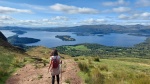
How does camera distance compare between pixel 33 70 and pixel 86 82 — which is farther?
pixel 33 70

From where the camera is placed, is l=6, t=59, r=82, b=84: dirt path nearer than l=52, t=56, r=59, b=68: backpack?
No

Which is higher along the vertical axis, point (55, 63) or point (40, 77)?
point (55, 63)

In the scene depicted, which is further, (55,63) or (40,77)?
(40,77)

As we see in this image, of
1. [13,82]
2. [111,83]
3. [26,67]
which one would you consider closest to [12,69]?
[26,67]

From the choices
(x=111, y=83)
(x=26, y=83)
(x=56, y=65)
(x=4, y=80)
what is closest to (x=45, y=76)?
(x=26, y=83)

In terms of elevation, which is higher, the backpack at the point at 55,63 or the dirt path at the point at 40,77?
the backpack at the point at 55,63

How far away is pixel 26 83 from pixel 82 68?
5.48 meters

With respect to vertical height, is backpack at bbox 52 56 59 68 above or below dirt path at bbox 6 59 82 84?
above

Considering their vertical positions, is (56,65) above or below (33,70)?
above

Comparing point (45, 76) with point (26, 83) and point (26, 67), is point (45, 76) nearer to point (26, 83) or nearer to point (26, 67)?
point (26, 83)

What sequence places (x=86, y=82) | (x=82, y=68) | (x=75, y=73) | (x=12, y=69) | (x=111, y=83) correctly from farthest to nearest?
(x=12, y=69)
(x=82, y=68)
(x=75, y=73)
(x=86, y=82)
(x=111, y=83)

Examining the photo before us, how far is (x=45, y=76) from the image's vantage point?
18281 millimetres

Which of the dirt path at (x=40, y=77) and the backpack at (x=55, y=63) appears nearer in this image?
the backpack at (x=55, y=63)

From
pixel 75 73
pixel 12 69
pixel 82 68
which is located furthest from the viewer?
pixel 12 69
